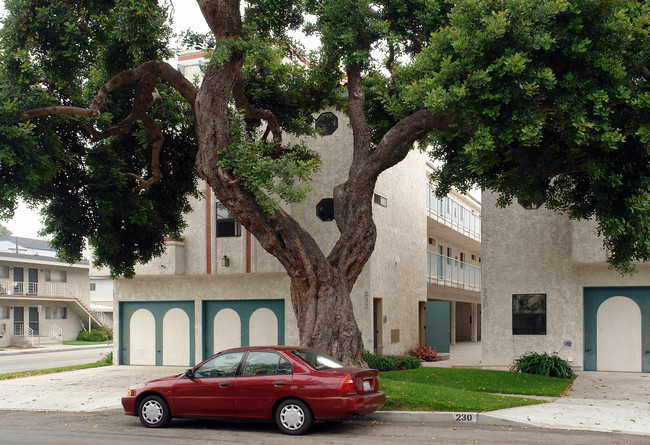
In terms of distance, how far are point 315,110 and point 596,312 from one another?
9393 millimetres

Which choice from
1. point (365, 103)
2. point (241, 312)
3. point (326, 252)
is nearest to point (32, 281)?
point (241, 312)

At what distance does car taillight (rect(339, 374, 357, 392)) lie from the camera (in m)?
9.67

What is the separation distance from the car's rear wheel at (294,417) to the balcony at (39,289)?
35.5 m

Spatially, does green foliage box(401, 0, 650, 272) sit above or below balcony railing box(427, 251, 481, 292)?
above

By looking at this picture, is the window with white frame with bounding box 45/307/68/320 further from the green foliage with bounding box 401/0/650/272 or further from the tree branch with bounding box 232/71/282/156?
the green foliage with bounding box 401/0/650/272

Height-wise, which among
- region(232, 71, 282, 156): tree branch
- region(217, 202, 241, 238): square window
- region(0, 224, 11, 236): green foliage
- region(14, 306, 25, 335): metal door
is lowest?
region(14, 306, 25, 335): metal door

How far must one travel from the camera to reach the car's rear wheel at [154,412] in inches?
420

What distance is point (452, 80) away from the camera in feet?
39.2

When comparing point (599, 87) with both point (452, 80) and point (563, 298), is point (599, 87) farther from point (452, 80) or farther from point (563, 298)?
point (563, 298)

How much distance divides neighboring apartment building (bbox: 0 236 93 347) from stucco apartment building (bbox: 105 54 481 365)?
67.1 feet

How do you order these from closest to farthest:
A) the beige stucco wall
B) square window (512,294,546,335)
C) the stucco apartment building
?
square window (512,294,546,335)
the beige stucco wall
the stucco apartment building

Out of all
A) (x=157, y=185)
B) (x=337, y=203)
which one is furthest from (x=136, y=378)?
(x=337, y=203)

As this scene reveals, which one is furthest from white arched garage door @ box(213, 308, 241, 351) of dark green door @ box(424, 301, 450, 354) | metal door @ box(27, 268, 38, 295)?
metal door @ box(27, 268, 38, 295)

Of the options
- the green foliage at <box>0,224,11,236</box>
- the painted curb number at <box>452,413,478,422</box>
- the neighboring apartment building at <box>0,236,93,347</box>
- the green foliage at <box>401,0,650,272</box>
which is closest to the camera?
the painted curb number at <box>452,413,478,422</box>
